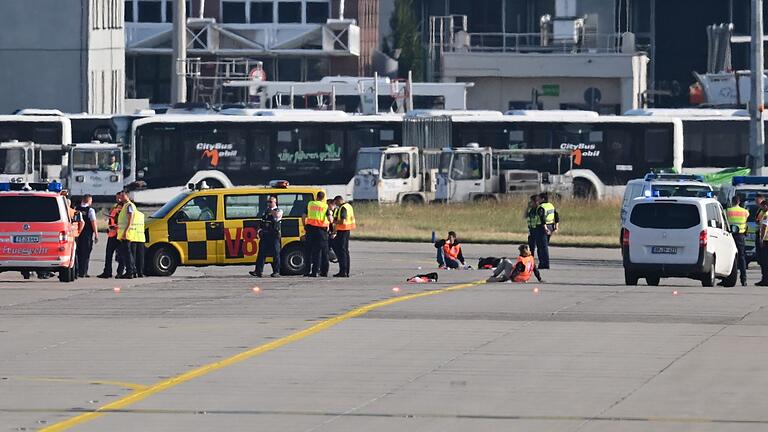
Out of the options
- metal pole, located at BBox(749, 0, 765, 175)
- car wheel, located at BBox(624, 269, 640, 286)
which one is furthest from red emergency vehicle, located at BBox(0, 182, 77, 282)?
metal pole, located at BBox(749, 0, 765, 175)

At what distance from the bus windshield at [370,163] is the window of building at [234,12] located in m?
34.7

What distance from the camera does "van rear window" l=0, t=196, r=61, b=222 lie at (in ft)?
94.0

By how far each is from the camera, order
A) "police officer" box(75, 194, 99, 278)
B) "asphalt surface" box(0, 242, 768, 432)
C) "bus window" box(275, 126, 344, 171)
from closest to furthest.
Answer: "asphalt surface" box(0, 242, 768, 432) → "police officer" box(75, 194, 99, 278) → "bus window" box(275, 126, 344, 171)

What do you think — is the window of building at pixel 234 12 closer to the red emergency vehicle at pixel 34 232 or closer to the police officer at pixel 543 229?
the police officer at pixel 543 229

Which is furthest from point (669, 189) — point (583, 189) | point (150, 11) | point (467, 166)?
point (150, 11)

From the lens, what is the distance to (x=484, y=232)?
152 feet

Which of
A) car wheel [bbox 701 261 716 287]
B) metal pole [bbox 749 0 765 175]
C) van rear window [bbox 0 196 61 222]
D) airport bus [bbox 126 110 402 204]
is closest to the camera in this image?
van rear window [bbox 0 196 61 222]

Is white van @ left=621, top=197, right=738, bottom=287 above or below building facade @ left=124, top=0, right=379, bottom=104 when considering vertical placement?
below

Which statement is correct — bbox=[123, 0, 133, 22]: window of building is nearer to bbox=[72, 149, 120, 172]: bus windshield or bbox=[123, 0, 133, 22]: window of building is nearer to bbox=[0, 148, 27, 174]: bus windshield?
bbox=[72, 149, 120, 172]: bus windshield

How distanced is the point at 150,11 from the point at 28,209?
59812 millimetres

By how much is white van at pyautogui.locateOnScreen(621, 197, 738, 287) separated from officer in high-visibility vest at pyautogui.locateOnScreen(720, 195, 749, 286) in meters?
1.76

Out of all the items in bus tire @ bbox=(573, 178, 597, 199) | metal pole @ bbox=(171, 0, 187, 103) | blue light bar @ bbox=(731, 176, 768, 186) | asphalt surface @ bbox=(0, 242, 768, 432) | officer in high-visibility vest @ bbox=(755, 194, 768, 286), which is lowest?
asphalt surface @ bbox=(0, 242, 768, 432)

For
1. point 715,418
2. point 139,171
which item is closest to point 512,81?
point 139,171

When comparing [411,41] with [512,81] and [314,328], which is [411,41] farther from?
[314,328]
